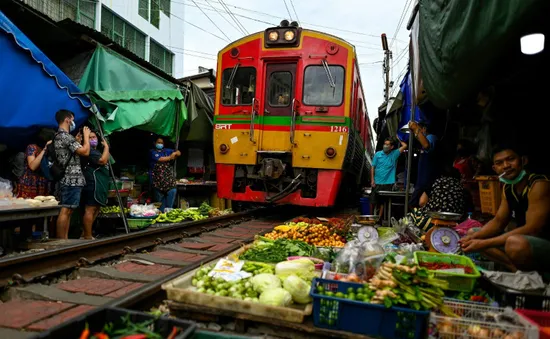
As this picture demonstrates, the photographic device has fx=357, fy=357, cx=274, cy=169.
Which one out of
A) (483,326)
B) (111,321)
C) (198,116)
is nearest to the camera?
(111,321)

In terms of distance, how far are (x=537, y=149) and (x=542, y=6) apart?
242 cm

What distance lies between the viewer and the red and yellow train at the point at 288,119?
6926mm

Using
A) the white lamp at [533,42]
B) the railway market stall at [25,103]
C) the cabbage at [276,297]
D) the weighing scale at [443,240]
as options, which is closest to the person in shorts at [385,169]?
the weighing scale at [443,240]

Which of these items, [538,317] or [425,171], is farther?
[425,171]

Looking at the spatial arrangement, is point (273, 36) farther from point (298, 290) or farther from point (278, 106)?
point (298, 290)

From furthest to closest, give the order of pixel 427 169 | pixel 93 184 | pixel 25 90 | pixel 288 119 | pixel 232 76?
1. pixel 232 76
2. pixel 288 119
3. pixel 427 169
4. pixel 93 184
5. pixel 25 90

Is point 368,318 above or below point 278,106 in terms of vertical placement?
below

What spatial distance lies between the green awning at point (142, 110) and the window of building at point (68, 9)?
22.1 feet

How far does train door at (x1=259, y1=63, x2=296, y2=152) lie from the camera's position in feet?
23.6

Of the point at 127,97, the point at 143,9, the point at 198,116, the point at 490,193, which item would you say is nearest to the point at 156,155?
the point at 127,97

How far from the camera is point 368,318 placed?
216 cm

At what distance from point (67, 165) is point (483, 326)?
18.0 ft

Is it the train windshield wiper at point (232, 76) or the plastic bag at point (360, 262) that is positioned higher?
the train windshield wiper at point (232, 76)

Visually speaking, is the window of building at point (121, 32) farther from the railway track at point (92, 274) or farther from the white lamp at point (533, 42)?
the white lamp at point (533, 42)
